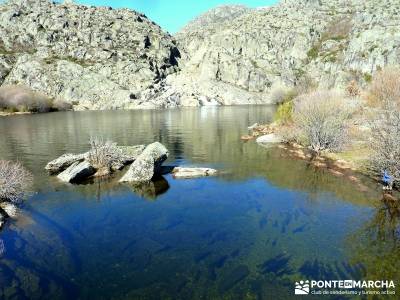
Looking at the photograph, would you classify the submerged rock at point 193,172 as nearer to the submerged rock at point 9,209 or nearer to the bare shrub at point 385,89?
the submerged rock at point 9,209

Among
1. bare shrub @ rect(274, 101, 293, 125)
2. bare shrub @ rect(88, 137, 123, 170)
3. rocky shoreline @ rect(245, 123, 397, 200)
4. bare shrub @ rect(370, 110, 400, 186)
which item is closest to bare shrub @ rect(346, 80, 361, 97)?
bare shrub @ rect(274, 101, 293, 125)

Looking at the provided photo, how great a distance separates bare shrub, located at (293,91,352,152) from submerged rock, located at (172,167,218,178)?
20528 mm

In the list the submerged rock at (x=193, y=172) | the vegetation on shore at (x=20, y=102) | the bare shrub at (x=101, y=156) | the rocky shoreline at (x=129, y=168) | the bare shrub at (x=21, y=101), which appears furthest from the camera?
the bare shrub at (x=21, y=101)

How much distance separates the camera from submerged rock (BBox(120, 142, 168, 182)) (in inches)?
1582

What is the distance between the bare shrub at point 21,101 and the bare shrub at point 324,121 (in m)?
159

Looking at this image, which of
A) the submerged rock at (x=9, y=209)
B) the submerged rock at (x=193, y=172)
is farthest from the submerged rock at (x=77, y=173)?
the submerged rock at (x=193, y=172)

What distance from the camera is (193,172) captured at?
43.0 meters

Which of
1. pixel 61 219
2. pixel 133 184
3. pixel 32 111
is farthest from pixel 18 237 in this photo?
pixel 32 111

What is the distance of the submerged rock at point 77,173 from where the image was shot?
132 ft

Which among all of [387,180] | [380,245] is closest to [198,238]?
[380,245]

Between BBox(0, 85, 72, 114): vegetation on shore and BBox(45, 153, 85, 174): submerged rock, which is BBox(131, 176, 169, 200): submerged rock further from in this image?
BBox(0, 85, 72, 114): vegetation on shore

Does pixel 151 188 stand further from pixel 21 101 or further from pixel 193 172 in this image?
pixel 21 101

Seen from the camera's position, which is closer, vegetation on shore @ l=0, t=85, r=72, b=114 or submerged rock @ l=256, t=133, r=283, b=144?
submerged rock @ l=256, t=133, r=283, b=144

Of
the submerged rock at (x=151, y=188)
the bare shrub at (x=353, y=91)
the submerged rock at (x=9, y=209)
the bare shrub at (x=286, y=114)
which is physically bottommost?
the submerged rock at (x=151, y=188)
